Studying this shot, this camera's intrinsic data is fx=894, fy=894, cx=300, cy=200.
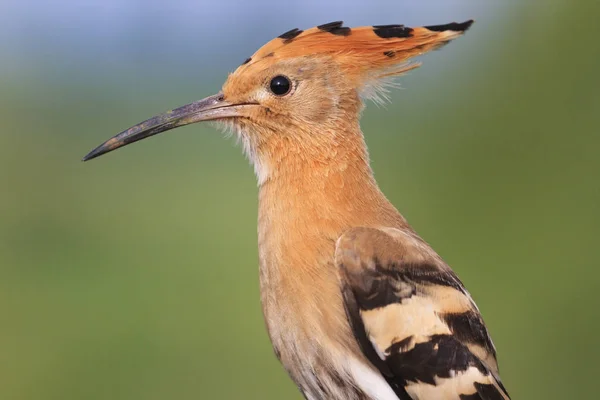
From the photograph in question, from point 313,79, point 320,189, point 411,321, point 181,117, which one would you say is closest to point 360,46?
point 313,79

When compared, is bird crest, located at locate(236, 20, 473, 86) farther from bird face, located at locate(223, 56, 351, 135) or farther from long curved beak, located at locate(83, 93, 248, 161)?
long curved beak, located at locate(83, 93, 248, 161)

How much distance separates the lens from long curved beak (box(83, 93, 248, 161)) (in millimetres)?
2359

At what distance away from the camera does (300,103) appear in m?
2.33

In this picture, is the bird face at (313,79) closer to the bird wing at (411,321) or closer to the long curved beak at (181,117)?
the long curved beak at (181,117)

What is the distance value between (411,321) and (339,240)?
248 mm

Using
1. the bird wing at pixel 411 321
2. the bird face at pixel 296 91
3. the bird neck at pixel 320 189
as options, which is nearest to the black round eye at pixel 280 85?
the bird face at pixel 296 91

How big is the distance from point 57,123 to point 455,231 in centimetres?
486

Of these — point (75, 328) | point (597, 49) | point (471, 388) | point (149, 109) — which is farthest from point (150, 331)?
point (149, 109)

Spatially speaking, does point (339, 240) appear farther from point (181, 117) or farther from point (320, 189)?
point (181, 117)

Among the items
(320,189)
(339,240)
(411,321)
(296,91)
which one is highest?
(296,91)

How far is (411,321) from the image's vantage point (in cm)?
203

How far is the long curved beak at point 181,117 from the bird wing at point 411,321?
52cm

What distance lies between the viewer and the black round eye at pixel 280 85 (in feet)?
7.64

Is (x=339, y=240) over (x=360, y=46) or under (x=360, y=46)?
under
